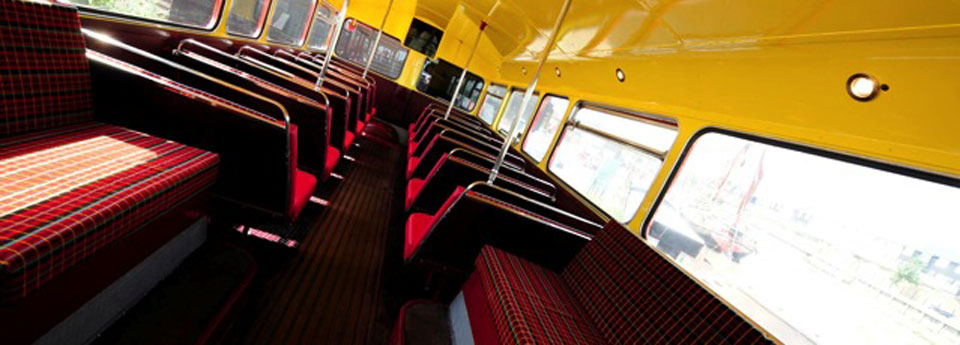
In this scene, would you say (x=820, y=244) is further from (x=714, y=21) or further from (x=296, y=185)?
(x=296, y=185)

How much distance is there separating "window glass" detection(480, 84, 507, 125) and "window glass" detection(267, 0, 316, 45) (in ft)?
12.7

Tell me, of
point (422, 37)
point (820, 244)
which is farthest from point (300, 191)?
point (422, 37)

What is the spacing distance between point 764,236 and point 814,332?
47cm

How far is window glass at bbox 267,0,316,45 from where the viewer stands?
17.1 ft

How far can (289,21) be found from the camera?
585cm

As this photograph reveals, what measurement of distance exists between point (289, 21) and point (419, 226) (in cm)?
524

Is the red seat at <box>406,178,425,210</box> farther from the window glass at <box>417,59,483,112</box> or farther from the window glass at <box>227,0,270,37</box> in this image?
the window glass at <box>417,59,483,112</box>

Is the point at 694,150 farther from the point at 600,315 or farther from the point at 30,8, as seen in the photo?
the point at 30,8

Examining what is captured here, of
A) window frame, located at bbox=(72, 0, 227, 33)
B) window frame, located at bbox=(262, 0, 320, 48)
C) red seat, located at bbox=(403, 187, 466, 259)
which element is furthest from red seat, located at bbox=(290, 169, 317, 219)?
window frame, located at bbox=(262, 0, 320, 48)

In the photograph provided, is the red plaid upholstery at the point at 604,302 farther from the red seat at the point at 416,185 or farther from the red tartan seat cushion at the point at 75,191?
the red tartan seat cushion at the point at 75,191

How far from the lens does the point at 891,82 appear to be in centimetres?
130

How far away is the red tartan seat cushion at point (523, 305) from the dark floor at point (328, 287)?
1.93 ft

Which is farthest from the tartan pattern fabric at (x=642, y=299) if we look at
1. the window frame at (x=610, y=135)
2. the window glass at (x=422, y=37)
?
the window glass at (x=422, y=37)

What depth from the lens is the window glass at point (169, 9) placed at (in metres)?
2.17
